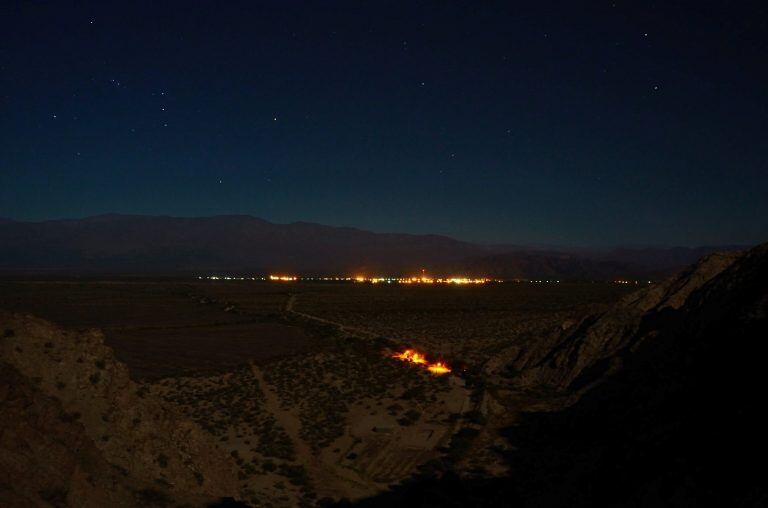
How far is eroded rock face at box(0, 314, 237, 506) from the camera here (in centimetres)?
1027

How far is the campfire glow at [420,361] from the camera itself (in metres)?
32.0

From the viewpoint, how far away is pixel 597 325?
27.6m

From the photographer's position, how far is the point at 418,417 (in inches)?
877

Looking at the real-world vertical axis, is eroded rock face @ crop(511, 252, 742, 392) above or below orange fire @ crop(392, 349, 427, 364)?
above

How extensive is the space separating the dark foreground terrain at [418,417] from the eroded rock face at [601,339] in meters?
0.11

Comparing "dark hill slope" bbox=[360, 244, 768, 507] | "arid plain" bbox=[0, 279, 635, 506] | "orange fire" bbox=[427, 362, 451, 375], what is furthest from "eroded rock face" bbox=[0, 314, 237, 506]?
"orange fire" bbox=[427, 362, 451, 375]

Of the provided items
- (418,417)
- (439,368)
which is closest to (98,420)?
(418,417)

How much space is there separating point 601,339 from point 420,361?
1258 cm

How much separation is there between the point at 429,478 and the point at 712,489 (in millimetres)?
8900

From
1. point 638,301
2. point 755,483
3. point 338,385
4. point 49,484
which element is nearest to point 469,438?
point 338,385

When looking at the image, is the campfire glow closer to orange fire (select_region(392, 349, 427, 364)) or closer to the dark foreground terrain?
orange fire (select_region(392, 349, 427, 364))

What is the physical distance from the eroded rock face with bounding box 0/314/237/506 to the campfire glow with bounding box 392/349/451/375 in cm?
1922

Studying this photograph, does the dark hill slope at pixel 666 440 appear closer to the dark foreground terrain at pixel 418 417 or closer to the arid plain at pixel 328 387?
the dark foreground terrain at pixel 418 417

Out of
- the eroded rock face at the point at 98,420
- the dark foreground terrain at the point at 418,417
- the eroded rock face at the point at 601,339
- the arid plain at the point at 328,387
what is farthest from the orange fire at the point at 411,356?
the eroded rock face at the point at 98,420
